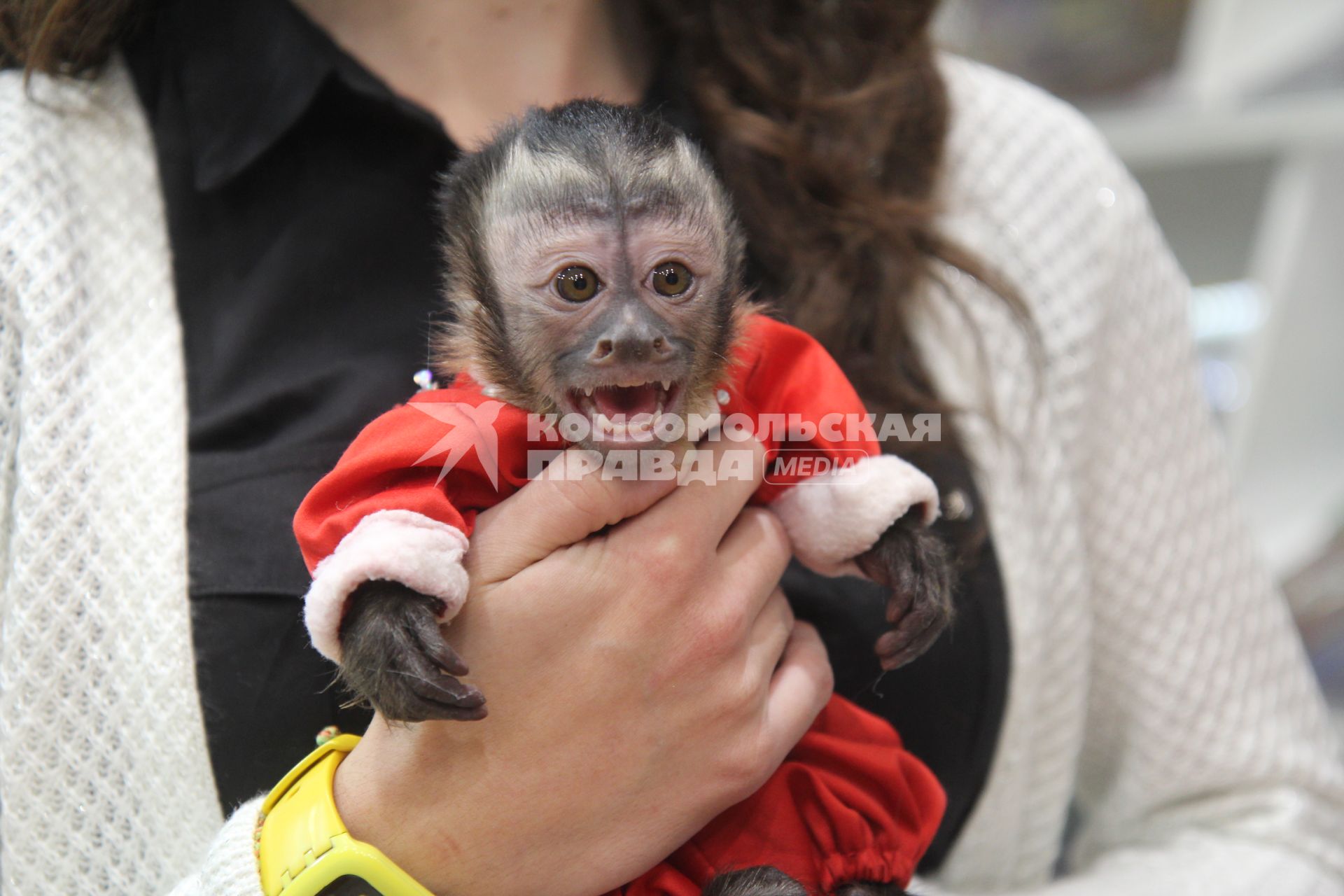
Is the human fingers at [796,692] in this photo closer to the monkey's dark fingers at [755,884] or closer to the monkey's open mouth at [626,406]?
the monkey's dark fingers at [755,884]

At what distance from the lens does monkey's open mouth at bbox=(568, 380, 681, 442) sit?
63 cm

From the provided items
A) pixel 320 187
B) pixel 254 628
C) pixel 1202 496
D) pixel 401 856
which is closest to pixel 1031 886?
pixel 1202 496

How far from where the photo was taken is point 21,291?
79 cm

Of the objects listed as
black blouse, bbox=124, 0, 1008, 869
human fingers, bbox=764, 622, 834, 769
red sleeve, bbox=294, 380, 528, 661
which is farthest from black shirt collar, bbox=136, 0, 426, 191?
human fingers, bbox=764, 622, 834, 769

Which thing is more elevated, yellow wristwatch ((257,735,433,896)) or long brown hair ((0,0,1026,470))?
long brown hair ((0,0,1026,470))

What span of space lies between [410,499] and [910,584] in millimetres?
345

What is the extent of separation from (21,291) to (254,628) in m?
0.32

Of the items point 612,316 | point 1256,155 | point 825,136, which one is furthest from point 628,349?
point 1256,155

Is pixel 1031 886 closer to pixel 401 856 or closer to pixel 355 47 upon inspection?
pixel 401 856

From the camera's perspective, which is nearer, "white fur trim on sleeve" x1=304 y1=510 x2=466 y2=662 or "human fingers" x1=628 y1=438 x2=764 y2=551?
"white fur trim on sleeve" x1=304 y1=510 x2=466 y2=662

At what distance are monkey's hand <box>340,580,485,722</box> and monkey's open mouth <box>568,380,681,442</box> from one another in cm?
15

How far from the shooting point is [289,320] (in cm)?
85

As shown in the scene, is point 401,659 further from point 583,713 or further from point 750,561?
point 750,561

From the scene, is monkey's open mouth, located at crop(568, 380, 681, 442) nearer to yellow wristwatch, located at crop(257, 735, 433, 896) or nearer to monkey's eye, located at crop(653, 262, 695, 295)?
monkey's eye, located at crop(653, 262, 695, 295)
